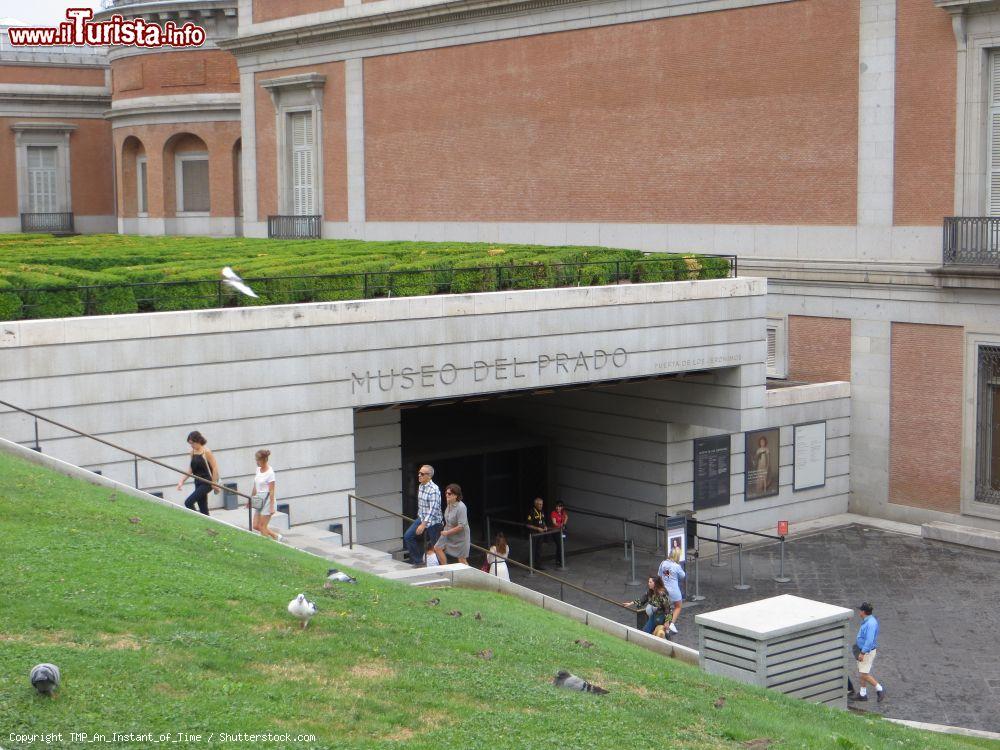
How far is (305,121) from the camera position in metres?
43.3

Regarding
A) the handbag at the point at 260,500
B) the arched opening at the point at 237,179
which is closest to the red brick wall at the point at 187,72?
the arched opening at the point at 237,179

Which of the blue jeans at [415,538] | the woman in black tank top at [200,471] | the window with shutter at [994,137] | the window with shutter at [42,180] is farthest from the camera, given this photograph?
the window with shutter at [42,180]

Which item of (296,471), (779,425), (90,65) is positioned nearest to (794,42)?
(779,425)

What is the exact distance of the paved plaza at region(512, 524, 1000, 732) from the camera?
58.0 ft

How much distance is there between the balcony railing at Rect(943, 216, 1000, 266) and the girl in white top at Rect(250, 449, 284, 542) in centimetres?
1493

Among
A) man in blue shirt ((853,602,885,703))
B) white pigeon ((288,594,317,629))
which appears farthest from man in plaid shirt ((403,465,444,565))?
white pigeon ((288,594,317,629))

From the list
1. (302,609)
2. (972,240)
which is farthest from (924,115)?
(302,609)

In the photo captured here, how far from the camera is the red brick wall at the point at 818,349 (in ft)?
94.4

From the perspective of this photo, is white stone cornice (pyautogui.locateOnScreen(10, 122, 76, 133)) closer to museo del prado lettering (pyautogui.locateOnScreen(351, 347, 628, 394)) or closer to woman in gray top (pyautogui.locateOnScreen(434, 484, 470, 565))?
museo del prado lettering (pyautogui.locateOnScreen(351, 347, 628, 394))

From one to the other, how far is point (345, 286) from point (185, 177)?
111 feet

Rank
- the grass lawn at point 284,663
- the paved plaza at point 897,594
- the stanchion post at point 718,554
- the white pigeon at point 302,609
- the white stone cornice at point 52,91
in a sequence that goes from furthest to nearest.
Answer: the white stone cornice at point 52,91 → the stanchion post at point 718,554 → the paved plaza at point 897,594 → the white pigeon at point 302,609 → the grass lawn at point 284,663

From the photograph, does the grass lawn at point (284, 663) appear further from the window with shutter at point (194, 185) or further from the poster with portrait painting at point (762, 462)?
the window with shutter at point (194, 185)

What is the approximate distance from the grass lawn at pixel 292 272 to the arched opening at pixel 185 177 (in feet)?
74.4

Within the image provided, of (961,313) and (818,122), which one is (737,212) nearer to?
(818,122)
